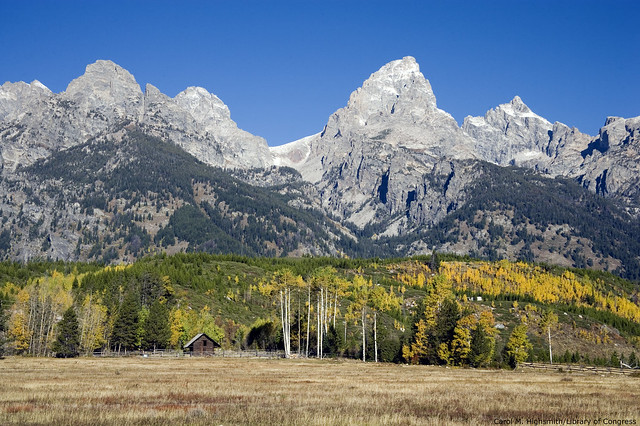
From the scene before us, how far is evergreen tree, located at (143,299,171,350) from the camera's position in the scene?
119 m

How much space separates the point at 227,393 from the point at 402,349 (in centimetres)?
7308

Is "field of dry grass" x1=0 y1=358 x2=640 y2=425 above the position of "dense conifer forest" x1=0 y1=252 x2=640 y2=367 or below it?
below

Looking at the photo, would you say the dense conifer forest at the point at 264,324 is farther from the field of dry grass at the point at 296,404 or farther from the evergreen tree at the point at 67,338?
the field of dry grass at the point at 296,404

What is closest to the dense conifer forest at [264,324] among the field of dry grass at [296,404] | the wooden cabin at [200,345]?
the wooden cabin at [200,345]

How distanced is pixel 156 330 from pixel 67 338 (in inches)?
790

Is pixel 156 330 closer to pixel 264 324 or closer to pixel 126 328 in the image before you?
pixel 126 328

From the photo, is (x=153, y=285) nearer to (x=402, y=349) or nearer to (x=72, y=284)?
(x=72, y=284)

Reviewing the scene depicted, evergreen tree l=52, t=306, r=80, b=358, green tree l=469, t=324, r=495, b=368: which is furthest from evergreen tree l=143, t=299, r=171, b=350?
green tree l=469, t=324, r=495, b=368

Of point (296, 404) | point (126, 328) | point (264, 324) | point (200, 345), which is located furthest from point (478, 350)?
point (126, 328)

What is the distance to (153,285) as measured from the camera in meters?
162

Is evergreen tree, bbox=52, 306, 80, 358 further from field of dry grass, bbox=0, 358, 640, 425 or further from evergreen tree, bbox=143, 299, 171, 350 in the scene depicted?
field of dry grass, bbox=0, 358, 640, 425

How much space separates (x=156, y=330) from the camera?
120062 millimetres

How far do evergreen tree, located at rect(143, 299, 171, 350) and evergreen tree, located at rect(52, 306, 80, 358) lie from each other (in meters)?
16.0

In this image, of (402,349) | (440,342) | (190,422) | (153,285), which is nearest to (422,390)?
(190,422)
